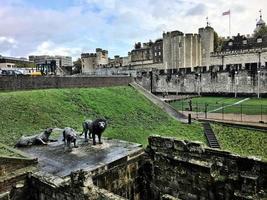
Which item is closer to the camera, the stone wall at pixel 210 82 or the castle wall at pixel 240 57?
the stone wall at pixel 210 82

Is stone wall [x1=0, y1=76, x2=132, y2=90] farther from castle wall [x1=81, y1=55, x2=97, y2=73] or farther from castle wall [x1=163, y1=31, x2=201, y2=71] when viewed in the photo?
castle wall [x1=81, y1=55, x2=97, y2=73]

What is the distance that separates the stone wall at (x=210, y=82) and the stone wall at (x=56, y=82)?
13480 mm

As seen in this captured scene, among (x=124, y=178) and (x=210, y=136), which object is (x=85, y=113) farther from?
(x=124, y=178)

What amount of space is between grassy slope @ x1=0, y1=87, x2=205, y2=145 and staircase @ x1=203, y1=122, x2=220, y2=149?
0.44m

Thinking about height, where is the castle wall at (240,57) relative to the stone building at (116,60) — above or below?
below

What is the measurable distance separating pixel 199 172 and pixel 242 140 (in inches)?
415

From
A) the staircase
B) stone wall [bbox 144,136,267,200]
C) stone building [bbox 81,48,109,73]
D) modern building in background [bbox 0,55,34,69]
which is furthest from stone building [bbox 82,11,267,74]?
stone wall [bbox 144,136,267,200]

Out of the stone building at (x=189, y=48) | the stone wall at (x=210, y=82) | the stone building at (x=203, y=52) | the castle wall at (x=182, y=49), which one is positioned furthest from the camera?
the castle wall at (x=182, y=49)

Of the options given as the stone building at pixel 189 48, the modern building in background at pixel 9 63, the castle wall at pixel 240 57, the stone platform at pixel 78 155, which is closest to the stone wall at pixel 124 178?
the stone platform at pixel 78 155

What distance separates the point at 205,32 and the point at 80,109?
4446 centimetres

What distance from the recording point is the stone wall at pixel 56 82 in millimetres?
20531

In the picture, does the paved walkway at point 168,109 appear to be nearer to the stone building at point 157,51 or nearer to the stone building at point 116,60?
the stone building at point 157,51

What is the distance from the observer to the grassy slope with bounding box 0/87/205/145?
1606 centimetres

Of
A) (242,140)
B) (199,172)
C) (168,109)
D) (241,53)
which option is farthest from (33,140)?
(241,53)
